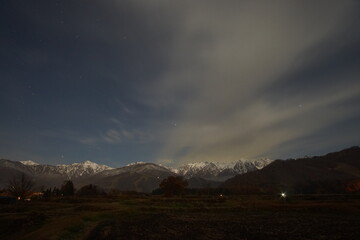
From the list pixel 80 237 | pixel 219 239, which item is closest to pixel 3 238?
pixel 80 237

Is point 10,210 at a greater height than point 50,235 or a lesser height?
greater

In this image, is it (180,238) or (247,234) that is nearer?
(180,238)

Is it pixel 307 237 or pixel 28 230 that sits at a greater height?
pixel 28 230

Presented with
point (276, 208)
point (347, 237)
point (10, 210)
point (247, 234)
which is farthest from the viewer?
point (276, 208)

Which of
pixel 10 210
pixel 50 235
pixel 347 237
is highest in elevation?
pixel 10 210

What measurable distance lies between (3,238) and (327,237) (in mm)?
41653

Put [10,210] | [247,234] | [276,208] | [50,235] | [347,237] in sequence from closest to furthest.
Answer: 1. [50,235]
2. [347,237]
3. [247,234]
4. [10,210]
5. [276,208]

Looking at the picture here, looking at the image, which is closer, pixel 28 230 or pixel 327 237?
pixel 327 237

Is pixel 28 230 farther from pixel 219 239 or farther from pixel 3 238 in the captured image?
pixel 219 239

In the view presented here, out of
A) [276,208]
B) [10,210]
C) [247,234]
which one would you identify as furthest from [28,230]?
[276,208]

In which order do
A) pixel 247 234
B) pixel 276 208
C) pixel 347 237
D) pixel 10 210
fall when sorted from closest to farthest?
pixel 347 237 < pixel 247 234 < pixel 10 210 < pixel 276 208

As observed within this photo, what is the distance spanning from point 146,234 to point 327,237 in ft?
80.4

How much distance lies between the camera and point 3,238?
35688 millimetres

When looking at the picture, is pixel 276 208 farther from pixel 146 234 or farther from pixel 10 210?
pixel 10 210
